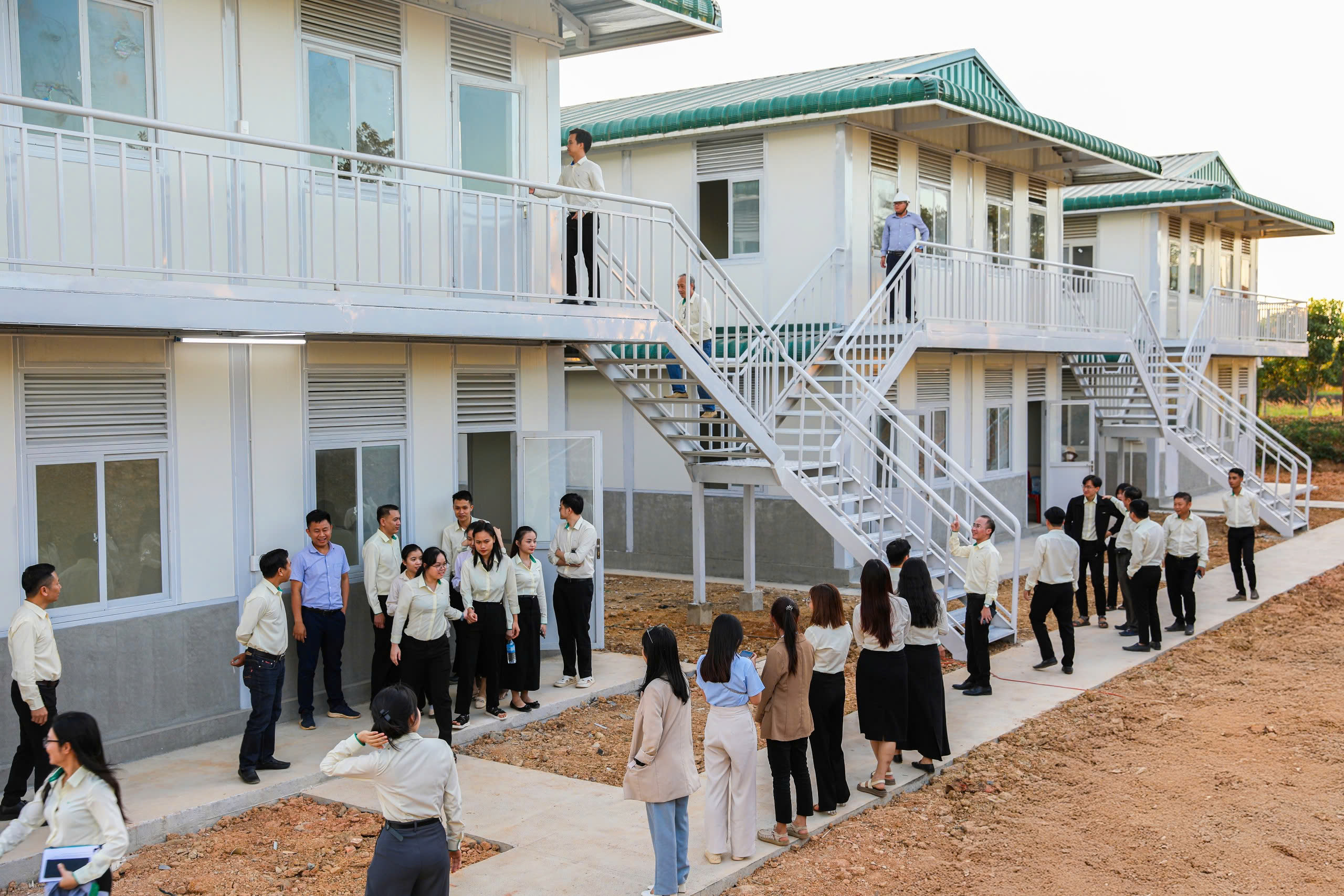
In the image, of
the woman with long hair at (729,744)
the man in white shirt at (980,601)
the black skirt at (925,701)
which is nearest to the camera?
the woman with long hair at (729,744)

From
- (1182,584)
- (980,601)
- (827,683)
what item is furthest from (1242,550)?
(827,683)

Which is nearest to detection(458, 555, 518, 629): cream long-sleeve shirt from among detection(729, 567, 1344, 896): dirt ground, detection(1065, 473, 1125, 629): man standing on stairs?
detection(729, 567, 1344, 896): dirt ground

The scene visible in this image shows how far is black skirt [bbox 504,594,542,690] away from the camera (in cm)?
1059

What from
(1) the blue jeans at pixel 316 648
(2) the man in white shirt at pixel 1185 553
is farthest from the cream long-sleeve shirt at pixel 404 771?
(2) the man in white shirt at pixel 1185 553

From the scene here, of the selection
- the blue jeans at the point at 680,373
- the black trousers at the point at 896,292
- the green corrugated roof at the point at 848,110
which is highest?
the green corrugated roof at the point at 848,110

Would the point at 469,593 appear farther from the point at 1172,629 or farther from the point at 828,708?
the point at 1172,629

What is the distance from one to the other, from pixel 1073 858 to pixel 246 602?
5883 mm

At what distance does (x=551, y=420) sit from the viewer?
12.6m

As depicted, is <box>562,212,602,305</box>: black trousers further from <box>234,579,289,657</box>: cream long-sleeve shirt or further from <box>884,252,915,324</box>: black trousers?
<box>884,252,915,324</box>: black trousers

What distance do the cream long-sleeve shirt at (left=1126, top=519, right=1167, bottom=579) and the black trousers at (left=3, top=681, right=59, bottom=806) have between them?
10146mm

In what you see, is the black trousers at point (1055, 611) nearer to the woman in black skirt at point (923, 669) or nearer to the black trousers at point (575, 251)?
the woman in black skirt at point (923, 669)

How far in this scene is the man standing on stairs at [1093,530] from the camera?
45.3 ft

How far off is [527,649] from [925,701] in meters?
3.58

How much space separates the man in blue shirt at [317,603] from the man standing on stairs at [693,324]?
4138 mm
